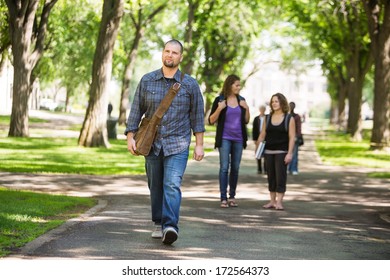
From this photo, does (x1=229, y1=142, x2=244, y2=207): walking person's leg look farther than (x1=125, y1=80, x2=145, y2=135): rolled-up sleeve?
Yes

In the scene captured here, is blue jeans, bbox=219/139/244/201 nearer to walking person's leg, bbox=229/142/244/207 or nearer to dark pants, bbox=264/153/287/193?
walking person's leg, bbox=229/142/244/207

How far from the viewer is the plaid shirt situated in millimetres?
8156

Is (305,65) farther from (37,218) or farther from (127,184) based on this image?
(37,218)

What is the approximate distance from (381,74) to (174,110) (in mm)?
22056

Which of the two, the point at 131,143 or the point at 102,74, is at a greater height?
the point at 102,74

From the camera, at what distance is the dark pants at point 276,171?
12352 mm

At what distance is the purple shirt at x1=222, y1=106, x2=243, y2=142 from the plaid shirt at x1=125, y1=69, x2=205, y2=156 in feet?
13.3

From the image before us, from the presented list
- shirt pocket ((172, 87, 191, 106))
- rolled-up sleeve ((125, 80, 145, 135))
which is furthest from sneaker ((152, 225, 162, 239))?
shirt pocket ((172, 87, 191, 106))

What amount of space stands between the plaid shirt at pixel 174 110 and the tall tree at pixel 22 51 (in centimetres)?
2033

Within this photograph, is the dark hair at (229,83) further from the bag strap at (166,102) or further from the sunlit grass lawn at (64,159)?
the sunlit grass lawn at (64,159)

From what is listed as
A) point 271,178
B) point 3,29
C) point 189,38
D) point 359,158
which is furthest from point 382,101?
point 271,178

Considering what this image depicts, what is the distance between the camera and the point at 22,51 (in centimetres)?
2867

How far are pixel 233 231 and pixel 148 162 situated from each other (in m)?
1.66

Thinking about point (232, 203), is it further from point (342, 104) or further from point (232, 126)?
point (342, 104)
